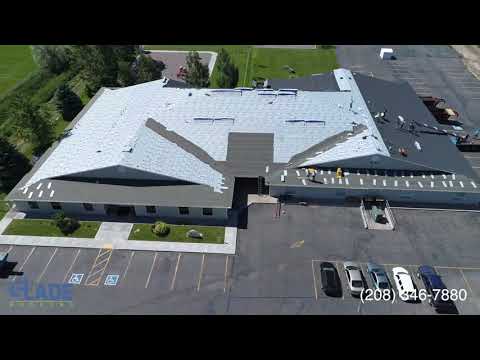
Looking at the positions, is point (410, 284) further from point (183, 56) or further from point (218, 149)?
point (183, 56)

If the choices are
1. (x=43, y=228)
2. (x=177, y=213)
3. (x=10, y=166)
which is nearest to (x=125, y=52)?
(x=10, y=166)

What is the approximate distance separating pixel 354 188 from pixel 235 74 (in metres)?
38.2

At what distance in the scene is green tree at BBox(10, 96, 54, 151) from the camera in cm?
5564

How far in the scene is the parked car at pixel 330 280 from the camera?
38.5 m

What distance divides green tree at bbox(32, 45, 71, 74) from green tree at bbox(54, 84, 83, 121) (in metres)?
24.2

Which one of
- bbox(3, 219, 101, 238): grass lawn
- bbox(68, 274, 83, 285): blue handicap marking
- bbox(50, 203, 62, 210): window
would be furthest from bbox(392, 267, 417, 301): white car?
bbox(50, 203, 62, 210): window

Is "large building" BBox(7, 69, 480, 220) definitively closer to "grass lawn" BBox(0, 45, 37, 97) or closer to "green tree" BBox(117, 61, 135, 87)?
"green tree" BBox(117, 61, 135, 87)

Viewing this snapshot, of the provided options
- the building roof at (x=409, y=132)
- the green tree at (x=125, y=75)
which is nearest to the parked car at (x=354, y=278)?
the building roof at (x=409, y=132)

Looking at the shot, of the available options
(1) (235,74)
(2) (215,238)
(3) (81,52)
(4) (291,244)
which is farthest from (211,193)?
(3) (81,52)

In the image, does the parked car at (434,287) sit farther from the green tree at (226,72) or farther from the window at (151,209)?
the green tree at (226,72)

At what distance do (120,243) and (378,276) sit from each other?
99.6 ft

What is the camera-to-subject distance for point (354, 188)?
4819 centimetres

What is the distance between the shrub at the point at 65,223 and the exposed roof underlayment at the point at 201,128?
6.56 metres
